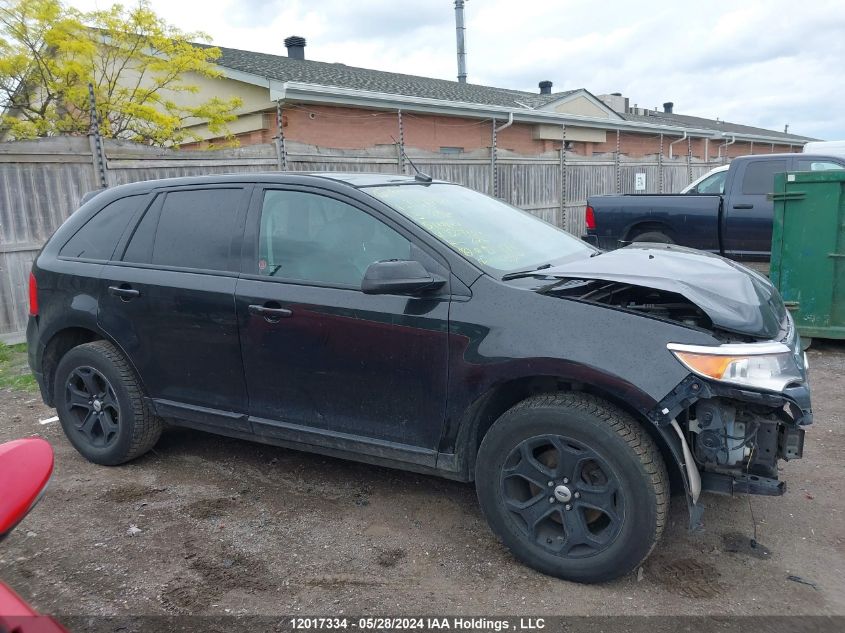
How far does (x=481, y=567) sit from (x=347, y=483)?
1164 millimetres

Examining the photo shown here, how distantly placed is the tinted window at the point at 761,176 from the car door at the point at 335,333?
7.69 meters

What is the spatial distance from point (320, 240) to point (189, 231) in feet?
3.04

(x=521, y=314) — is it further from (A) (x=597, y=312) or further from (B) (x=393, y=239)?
(B) (x=393, y=239)

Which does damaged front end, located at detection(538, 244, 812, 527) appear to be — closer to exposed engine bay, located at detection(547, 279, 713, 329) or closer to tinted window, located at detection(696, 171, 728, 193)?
exposed engine bay, located at detection(547, 279, 713, 329)

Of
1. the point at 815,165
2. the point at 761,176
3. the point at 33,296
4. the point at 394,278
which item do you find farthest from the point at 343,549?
the point at 815,165

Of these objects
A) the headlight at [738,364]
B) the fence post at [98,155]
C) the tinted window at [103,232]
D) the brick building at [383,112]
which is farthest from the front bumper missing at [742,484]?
the brick building at [383,112]

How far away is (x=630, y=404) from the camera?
2787 millimetres

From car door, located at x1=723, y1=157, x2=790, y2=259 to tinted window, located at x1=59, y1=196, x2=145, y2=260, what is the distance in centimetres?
787

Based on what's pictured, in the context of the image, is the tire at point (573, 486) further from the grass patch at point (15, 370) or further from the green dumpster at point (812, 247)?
the grass patch at point (15, 370)

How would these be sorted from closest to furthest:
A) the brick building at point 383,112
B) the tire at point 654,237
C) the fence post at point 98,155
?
the fence post at point 98,155
the tire at point 654,237
the brick building at point 383,112

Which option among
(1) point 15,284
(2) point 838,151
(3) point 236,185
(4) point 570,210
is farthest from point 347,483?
(2) point 838,151

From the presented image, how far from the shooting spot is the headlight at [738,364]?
2.69m

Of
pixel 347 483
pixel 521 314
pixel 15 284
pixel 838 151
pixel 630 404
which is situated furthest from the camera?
pixel 838 151

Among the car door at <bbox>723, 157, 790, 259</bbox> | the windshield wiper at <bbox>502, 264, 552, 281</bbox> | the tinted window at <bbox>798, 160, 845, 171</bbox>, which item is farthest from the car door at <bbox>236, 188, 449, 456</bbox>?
the tinted window at <bbox>798, 160, 845, 171</bbox>
